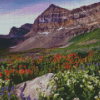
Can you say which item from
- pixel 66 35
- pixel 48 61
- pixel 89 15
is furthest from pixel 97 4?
pixel 48 61

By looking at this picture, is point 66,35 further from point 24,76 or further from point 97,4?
point 24,76

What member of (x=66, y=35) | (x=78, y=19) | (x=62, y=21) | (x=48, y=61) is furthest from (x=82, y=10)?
(x=48, y=61)

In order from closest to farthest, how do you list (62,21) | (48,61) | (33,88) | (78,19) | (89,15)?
1. (33,88)
2. (48,61)
3. (89,15)
4. (78,19)
5. (62,21)

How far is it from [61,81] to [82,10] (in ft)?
529

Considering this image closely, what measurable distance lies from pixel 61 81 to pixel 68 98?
908mm

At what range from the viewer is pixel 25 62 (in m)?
8.91

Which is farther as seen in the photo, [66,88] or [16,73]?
[16,73]

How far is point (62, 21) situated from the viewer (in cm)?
17988

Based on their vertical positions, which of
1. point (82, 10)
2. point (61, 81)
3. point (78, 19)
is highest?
point (82, 10)

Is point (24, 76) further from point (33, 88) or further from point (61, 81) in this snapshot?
point (61, 81)

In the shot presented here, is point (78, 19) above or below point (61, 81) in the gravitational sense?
above


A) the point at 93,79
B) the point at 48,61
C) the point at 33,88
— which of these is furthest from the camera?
the point at 48,61

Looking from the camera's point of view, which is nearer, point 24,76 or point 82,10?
point 24,76

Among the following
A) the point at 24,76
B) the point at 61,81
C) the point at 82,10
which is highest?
the point at 82,10
